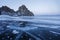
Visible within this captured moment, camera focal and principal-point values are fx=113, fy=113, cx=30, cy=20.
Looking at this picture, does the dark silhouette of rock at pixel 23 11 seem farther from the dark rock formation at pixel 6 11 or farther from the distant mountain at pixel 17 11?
the dark rock formation at pixel 6 11

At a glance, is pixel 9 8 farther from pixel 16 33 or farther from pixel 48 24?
pixel 48 24

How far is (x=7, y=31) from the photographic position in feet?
9.78

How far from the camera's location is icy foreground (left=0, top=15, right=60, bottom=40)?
2.91 m

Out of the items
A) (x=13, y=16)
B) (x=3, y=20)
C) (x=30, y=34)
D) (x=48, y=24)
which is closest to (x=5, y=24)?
(x=3, y=20)

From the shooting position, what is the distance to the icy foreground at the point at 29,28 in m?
2.91

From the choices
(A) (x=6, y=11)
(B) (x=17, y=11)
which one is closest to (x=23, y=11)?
(B) (x=17, y=11)

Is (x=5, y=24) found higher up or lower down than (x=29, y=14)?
lower down

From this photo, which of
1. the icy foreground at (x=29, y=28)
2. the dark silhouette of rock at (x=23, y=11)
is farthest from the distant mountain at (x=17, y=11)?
the icy foreground at (x=29, y=28)

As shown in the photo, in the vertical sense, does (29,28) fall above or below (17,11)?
below

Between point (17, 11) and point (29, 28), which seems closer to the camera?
point (29, 28)

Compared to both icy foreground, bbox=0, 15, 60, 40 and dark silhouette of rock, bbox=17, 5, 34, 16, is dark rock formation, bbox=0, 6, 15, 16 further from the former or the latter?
dark silhouette of rock, bbox=17, 5, 34, 16

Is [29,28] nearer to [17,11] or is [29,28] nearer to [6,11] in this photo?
[17,11]

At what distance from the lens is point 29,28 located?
3.12 meters

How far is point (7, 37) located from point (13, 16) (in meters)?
0.81
